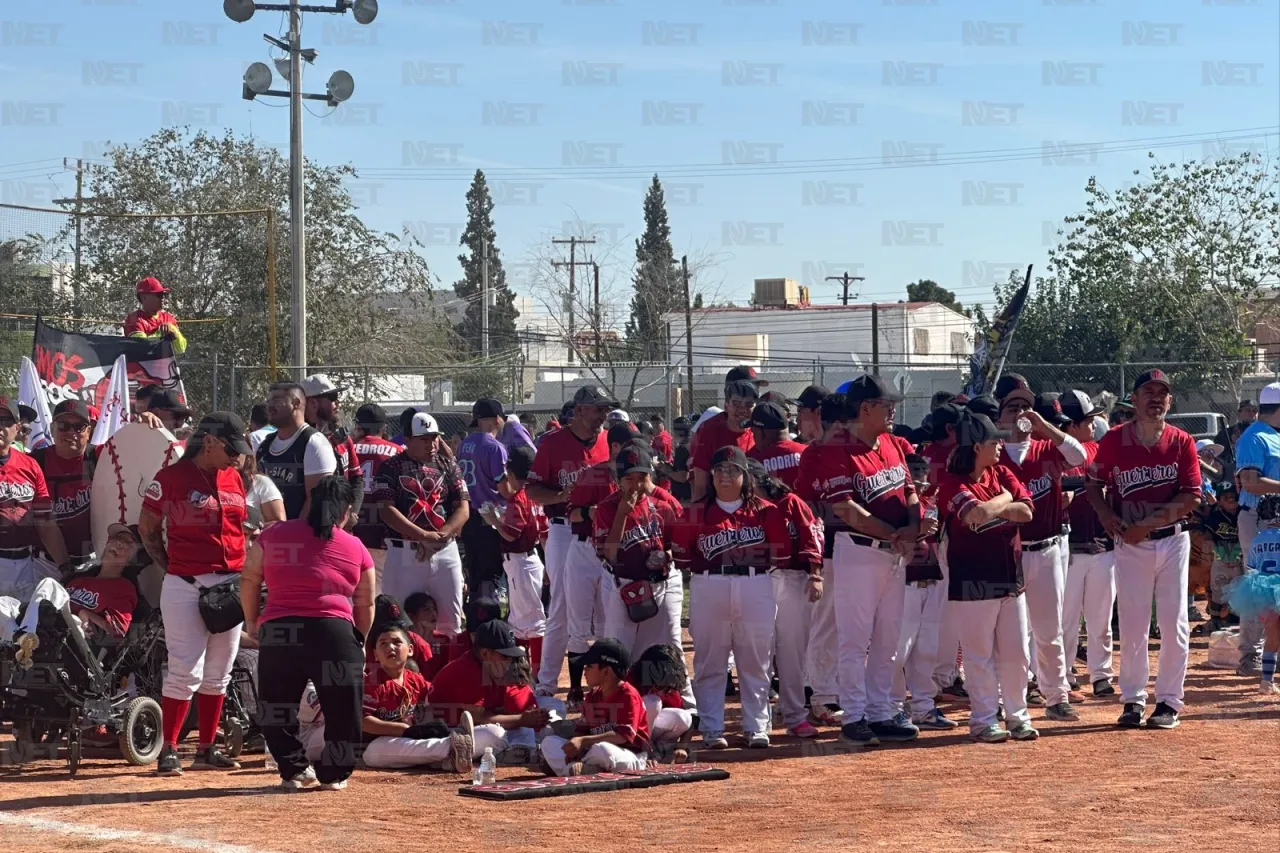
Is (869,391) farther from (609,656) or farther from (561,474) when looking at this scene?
(561,474)

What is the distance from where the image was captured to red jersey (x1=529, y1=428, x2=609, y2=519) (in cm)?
1141

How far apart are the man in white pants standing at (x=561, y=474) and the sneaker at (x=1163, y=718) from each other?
3.99m

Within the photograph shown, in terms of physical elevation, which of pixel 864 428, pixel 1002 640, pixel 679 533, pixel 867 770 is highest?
pixel 864 428

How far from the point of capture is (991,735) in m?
9.62

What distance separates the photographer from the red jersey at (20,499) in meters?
10.0

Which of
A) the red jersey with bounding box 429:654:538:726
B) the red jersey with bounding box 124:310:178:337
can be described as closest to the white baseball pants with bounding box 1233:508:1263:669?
the red jersey with bounding box 429:654:538:726

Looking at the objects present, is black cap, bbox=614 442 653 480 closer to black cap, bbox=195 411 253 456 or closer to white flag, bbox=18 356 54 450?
black cap, bbox=195 411 253 456

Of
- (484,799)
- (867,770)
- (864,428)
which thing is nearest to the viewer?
(484,799)

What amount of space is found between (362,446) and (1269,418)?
22.0 feet

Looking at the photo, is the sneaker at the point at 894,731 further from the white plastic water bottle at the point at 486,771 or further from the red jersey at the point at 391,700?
the red jersey at the point at 391,700

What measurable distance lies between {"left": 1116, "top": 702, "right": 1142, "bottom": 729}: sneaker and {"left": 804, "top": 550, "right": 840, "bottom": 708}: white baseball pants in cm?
189

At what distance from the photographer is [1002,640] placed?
31.5 ft

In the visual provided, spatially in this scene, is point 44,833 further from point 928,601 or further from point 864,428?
point 928,601

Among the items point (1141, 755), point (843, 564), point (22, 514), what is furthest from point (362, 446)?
point (1141, 755)
